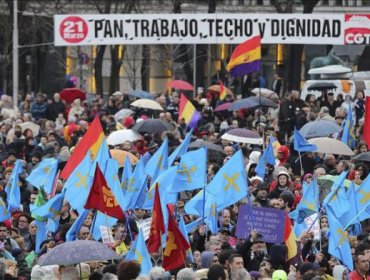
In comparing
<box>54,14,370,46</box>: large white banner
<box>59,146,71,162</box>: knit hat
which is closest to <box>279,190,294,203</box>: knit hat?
<box>59,146,71,162</box>: knit hat

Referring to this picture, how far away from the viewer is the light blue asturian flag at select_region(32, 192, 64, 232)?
20.4 m

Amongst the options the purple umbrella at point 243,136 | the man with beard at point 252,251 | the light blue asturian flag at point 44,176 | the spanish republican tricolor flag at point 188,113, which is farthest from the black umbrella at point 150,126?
the man with beard at point 252,251

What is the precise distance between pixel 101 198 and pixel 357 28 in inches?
736

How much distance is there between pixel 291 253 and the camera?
18.4 meters

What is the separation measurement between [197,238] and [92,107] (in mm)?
17622

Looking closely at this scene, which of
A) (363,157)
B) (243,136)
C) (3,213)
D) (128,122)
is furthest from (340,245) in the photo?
(128,122)

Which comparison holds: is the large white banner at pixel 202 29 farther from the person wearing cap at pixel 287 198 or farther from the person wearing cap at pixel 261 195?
the person wearing cap at pixel 287 198

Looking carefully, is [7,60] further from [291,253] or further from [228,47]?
[291,253]

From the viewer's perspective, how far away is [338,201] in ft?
63.7

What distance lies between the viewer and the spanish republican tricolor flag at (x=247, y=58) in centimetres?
Result: 3319

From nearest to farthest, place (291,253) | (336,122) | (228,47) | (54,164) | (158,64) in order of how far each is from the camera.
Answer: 1. (291,253)
2. (54,164)
3. (336,122)
4. (228,47)
5. (158,64)

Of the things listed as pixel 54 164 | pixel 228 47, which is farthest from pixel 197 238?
pixel 228 47

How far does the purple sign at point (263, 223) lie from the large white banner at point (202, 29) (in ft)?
60.7

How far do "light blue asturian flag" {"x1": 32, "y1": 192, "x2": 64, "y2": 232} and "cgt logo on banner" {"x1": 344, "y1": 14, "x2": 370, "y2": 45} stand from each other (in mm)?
17207
